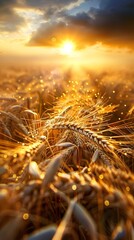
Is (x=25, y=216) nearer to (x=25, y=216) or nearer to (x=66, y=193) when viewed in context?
(x=25, y=216)

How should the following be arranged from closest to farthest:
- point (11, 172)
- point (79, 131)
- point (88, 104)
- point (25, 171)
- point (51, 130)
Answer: point (25, 171) → point (11, 172) → point (79, 131) → point (51, 130) → point (88, 104)

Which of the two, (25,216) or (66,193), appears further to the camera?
(66,193)

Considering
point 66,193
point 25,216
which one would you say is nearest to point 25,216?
point 25,216

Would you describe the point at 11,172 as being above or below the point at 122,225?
above

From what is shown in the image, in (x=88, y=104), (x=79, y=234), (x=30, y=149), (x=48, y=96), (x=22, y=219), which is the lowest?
(x=79, y=234)

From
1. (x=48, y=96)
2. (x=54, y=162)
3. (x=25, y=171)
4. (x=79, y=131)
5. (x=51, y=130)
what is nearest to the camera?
(x=54, y=162)

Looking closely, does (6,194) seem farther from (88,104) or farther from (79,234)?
(88,104)

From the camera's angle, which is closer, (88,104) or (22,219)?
(22,219)

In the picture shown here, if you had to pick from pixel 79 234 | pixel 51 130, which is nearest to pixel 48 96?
pixel 51 130

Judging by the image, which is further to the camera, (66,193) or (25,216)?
(66,193)

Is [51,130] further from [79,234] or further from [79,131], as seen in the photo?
[79,234]
